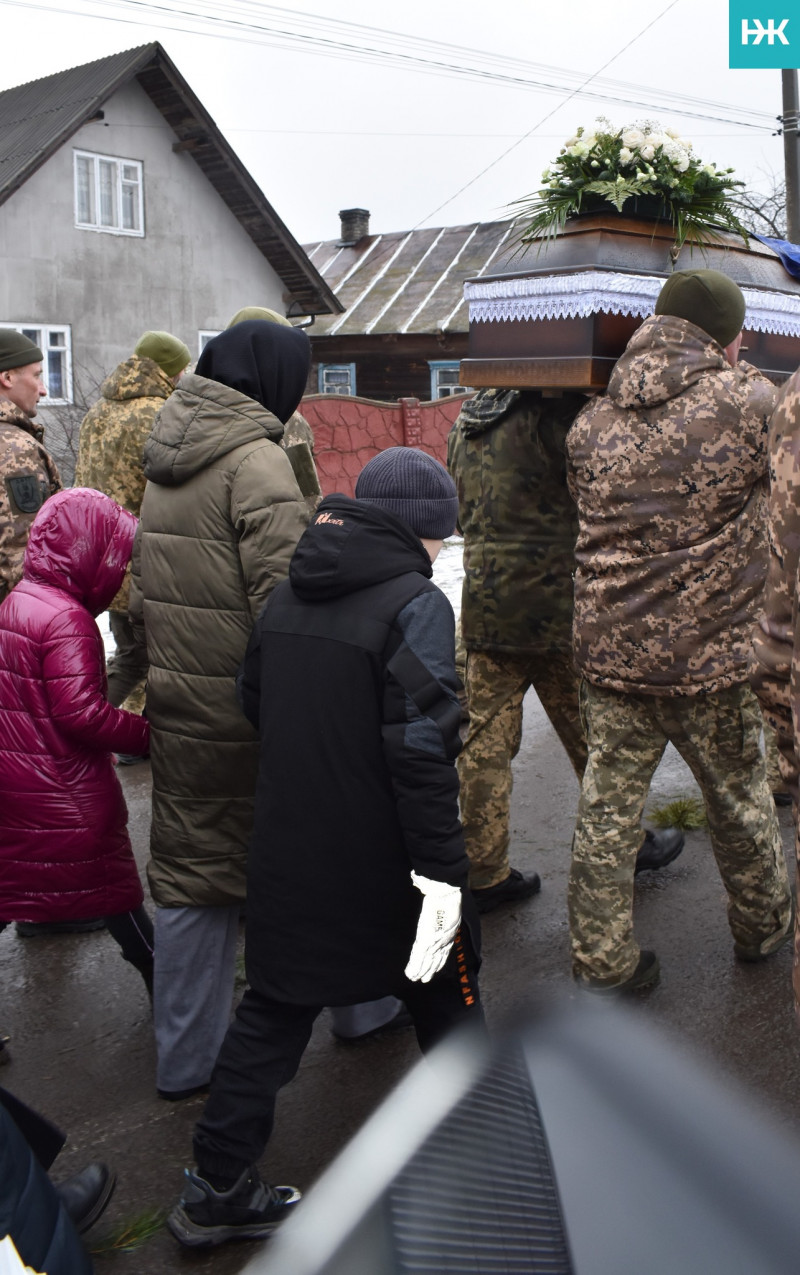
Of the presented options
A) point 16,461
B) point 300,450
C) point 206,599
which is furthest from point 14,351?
point 206,599

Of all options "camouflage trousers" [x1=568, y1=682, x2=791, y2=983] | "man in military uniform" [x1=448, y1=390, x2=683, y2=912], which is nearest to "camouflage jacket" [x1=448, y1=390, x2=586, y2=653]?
"man in military uniform" [x1=448, y1=390, x2=683, y2=912]

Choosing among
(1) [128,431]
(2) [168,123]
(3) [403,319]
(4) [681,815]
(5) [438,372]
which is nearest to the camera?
(4) [681,815]

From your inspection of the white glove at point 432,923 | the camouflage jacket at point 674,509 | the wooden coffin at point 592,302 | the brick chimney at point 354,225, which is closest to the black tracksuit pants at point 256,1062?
the white glove at point 432,923

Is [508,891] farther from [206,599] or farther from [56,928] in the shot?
[206,599]

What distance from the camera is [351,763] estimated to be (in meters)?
2.59

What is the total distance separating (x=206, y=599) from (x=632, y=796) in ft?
4.52

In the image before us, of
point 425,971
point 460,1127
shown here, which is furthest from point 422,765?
point 460,1127

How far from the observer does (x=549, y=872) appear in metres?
4.75

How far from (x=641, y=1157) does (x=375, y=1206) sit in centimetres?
29

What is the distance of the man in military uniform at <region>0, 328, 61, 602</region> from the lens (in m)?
4.87

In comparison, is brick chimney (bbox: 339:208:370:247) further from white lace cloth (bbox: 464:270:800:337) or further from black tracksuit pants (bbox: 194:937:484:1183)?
black tracksuit pants (bbox: 194:937:484:1183)

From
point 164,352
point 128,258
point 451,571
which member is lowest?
point 451,571

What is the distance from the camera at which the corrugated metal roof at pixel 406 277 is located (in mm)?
27953

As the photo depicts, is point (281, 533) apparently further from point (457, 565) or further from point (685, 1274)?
point (457, 565)
